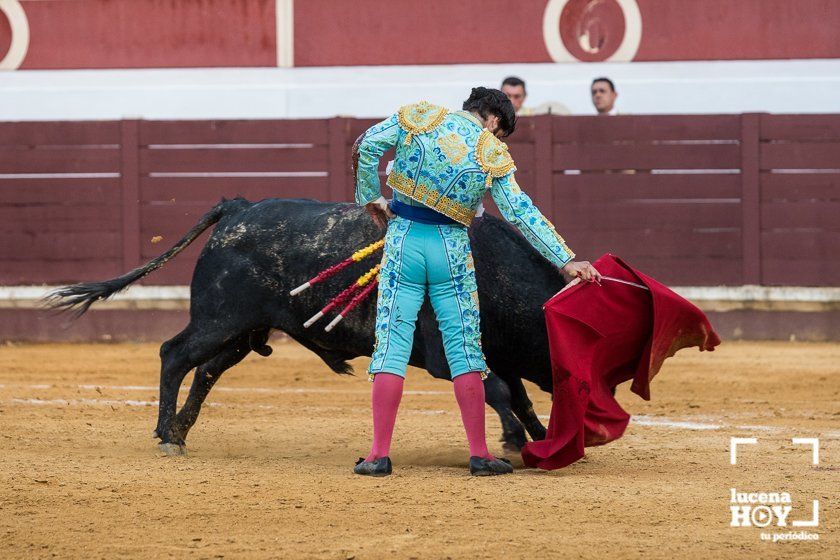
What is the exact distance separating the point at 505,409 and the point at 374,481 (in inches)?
23.1

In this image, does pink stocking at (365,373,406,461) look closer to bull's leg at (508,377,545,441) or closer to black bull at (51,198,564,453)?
black bull at (51,198,564,453)

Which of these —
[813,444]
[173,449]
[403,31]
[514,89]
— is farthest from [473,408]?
[403,31]

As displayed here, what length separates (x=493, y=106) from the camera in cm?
428

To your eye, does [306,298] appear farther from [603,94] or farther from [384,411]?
[603,94]

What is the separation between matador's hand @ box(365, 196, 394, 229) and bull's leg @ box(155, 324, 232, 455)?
0.87 metres

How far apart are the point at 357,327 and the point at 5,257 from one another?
202 inches

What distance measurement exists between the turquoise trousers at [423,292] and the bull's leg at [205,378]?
0.85 metres

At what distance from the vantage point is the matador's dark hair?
428cm

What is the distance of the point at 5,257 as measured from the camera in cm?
943

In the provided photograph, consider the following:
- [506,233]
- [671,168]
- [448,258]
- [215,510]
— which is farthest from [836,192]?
[215,510]

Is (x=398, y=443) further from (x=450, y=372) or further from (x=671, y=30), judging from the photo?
(x=671, y=30)

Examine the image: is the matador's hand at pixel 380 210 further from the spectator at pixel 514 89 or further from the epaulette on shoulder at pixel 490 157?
the spectator at pixel 514 89

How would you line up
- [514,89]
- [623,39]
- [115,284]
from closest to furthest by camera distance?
[115,284] < [514,89] < [623,39]

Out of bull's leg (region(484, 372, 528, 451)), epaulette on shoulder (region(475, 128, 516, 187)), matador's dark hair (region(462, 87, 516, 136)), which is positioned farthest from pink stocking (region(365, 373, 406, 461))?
matador's dark hair (region(462, 87, 516, 136))
